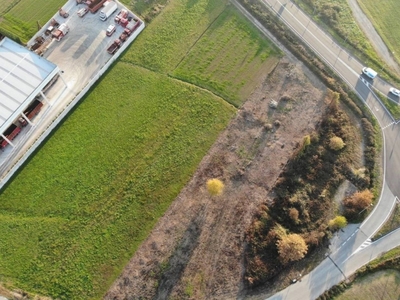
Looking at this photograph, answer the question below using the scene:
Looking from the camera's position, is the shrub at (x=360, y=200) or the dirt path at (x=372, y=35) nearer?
the shrub at (x=360, y=200)

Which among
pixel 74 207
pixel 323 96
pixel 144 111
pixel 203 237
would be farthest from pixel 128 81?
pixel 323 96

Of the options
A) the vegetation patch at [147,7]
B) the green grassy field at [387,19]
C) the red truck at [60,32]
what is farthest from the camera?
the vegetation patch at [147,7]

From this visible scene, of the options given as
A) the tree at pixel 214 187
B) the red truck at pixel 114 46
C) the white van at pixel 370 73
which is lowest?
the tree at pixel 214 187

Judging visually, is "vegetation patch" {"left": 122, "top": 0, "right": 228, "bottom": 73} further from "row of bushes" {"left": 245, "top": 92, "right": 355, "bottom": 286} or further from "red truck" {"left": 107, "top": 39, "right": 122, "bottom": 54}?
"row of bushes" {"left": 245, "top": 92, "right": 355, "bottom": 286}

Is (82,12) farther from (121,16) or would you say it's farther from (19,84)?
(19,84)

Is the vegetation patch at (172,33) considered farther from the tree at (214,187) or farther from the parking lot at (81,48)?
the tree at (214,187)

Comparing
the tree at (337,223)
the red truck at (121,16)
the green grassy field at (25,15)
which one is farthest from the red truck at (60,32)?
the tree at (337,223)

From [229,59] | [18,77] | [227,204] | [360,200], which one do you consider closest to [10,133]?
[18,77]

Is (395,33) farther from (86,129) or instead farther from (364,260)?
(86,129)
